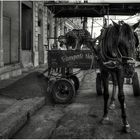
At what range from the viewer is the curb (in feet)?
17.8

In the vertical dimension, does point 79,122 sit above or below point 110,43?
below

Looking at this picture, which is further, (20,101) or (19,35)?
(19,35)

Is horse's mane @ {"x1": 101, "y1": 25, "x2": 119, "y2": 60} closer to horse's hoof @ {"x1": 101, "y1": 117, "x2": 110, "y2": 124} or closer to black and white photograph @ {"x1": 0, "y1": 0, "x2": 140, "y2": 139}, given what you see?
black and white photograph @ {"x1": 0, "y1": 0, "x2": 140, "y2": 139}

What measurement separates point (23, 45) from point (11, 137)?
14714 millimetres

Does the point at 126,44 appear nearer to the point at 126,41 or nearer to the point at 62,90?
the point at 126,41

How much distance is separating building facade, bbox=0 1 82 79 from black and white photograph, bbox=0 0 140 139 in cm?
16

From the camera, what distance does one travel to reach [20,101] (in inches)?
335

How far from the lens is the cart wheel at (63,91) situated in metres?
9.05

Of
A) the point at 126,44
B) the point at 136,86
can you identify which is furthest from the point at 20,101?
the point at 136,86

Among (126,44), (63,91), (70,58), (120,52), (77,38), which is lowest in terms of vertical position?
(63,91)

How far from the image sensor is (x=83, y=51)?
9.57 meters

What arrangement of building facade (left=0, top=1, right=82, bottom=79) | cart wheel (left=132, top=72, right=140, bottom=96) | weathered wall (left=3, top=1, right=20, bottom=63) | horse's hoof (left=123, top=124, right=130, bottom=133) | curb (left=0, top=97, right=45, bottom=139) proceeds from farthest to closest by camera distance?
weathered wall (left=3, top=1, right=20, bottom=63), building facade (left=0, top=1, right=82, bottom=79), cart wheel (left=132, top=72, right=140, bottom=96), horse's hoof (left=123, top=124, right=130, bottom=133), curb (left=0, top=97, right=45, bottom=139)

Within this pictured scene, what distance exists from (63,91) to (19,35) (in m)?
9.01

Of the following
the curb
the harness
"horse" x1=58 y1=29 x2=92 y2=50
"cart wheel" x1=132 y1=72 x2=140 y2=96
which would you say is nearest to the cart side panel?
"horse" x1=58 y1=29 x2=92 y2=50
